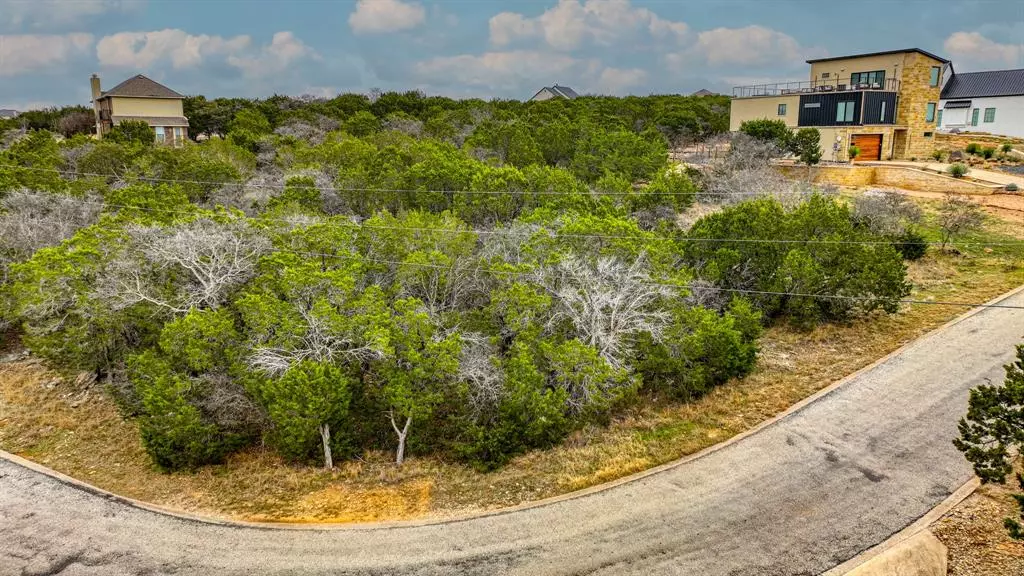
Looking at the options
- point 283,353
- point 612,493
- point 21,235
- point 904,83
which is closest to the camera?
point 612,493

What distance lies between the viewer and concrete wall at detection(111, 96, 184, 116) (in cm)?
5600

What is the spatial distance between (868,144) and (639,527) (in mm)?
40884

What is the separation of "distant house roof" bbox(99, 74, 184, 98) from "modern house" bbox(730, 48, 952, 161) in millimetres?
53014

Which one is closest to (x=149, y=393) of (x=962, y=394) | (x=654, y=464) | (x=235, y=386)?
(x=235, y=386)

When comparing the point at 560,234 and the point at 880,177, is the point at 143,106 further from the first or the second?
the point at 880,177

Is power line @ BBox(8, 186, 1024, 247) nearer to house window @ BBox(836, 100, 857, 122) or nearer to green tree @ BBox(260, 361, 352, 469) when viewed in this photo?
green tree @ BBox(260, 361, 352, 469)

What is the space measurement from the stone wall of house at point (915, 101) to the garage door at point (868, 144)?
2.29 meters

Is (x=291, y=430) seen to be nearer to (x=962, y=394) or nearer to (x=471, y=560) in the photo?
(x=471, y=560)

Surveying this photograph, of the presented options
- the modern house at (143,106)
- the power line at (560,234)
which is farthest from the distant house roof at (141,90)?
the power line at (560,234)

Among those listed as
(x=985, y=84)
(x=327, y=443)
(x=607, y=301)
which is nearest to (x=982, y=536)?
(x=607, y=301)

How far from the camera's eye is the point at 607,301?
17.7m

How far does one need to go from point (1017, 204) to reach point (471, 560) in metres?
36.5

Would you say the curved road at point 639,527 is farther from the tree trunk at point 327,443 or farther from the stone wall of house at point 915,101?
the stone wall of house at point 915,101

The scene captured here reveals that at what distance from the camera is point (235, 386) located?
17.2 metres
